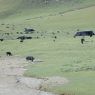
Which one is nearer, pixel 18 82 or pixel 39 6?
pixel 18 82

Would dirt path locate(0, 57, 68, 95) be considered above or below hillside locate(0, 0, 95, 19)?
below

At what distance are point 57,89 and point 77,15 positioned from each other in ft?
282

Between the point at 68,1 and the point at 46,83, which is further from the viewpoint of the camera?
the point at 68,1

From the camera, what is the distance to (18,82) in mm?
34750

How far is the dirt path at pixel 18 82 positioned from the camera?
31.2m

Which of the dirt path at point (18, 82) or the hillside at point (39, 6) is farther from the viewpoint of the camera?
the hillside at point (39, 6)

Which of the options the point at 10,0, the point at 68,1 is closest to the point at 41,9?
the point at 68,1

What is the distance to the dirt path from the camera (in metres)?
31.2

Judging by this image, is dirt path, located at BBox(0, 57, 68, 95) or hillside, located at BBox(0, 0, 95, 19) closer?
dirt path, located at BBox(0, 57, 68, 95)

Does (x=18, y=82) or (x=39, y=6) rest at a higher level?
(x=39, y=6)

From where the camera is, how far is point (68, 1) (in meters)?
155

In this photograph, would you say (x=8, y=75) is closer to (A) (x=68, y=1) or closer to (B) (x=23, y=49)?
(B) (x=23, y=49)

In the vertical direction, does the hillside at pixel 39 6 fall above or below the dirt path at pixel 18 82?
above

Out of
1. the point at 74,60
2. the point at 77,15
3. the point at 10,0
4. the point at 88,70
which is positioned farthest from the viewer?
the point at 10,0
